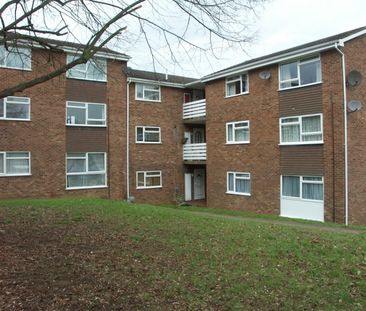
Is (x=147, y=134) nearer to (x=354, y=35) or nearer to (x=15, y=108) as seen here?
(x=15, y=108)

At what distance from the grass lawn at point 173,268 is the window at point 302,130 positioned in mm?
7790

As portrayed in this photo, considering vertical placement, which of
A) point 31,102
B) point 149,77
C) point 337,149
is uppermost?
point 149,77

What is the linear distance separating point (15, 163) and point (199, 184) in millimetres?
11723

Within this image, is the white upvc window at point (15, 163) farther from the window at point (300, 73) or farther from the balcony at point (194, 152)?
the window at point (300, 73)

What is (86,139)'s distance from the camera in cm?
1942

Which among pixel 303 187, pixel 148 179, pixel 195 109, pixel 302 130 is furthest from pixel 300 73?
pixel 148 179

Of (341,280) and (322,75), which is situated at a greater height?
(322,75)

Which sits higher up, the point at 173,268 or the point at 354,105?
the point at 354,105

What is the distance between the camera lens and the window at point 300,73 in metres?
15.9

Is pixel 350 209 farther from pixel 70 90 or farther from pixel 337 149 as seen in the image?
pixel 70 90

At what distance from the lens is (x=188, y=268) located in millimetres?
5914

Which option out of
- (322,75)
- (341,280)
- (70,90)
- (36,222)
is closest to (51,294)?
(341,280)

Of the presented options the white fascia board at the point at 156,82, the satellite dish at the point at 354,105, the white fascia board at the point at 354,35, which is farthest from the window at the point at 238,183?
the white fascia board at the point at 354,35

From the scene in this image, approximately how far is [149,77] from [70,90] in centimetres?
528
